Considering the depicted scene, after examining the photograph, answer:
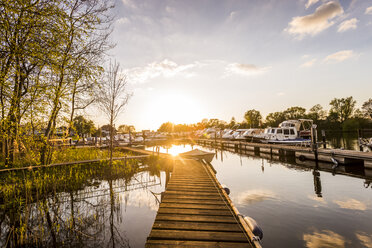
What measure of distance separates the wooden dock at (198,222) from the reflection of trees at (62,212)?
7.93ft

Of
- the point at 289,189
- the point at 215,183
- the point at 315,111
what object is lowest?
the point at 289,189

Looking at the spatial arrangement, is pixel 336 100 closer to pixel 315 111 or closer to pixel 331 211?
pixel 315 111

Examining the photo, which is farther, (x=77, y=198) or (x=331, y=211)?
(x=77, y=198)

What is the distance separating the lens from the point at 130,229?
24.7 ft

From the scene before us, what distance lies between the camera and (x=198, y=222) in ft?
17.5

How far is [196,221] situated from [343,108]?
108621 millimetres

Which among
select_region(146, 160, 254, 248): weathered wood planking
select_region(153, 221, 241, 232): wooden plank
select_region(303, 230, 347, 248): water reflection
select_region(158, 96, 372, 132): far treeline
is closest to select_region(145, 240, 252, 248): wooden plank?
select_region(146, 160, 254, 248): weathered wood planking

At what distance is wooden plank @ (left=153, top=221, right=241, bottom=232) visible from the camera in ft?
16.2

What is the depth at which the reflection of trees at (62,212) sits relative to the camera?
6.45m

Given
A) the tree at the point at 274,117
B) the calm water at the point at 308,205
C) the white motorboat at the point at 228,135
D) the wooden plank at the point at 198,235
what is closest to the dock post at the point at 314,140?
the calm water at the point at 308,205

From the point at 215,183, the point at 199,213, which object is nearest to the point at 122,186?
the point at 215,183

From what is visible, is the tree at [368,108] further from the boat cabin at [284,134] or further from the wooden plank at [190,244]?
the wooden plank at [190,244]

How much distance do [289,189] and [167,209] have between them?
10.2 metres

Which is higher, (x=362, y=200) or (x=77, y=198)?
(x=77, y=198)
